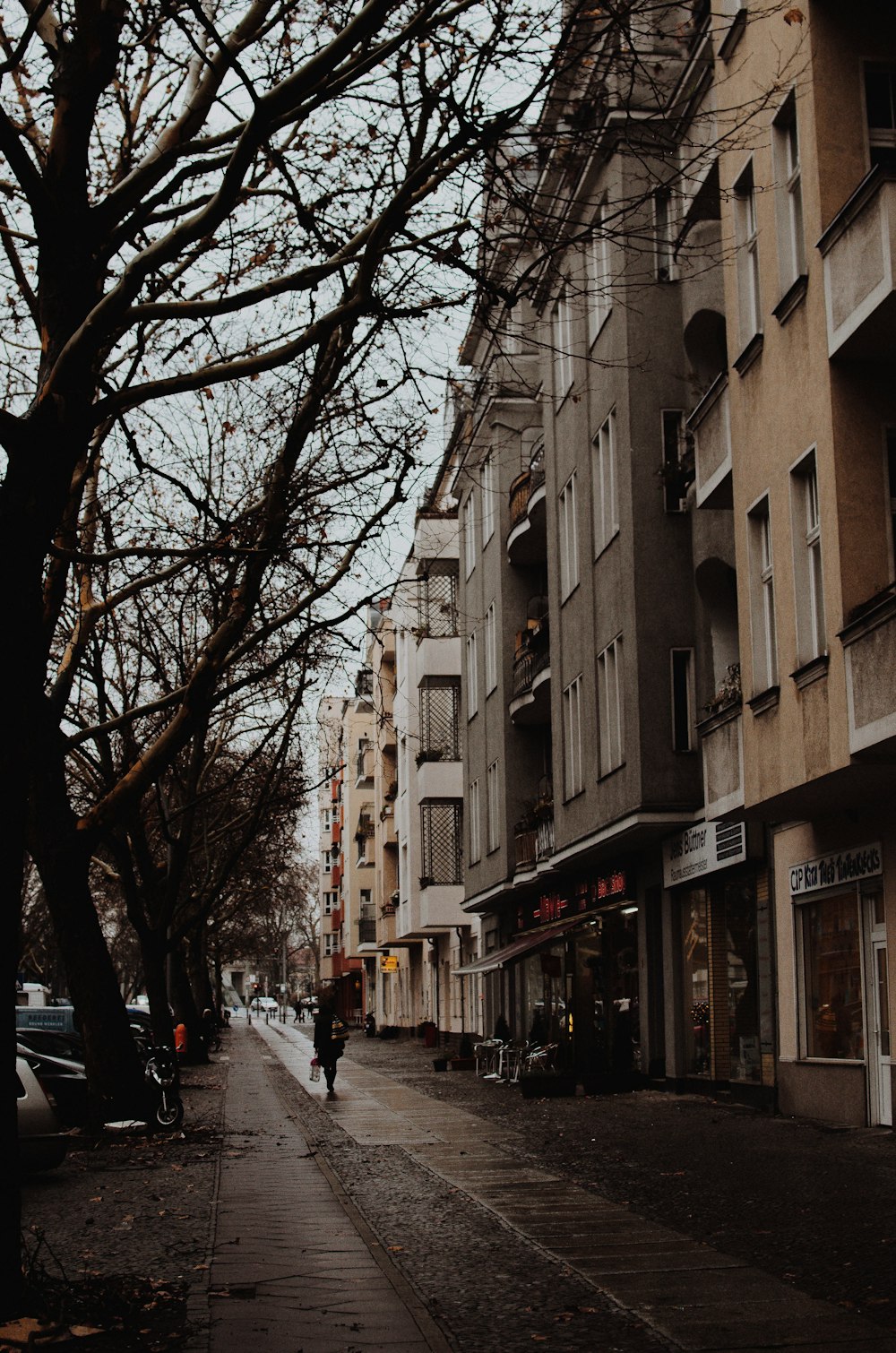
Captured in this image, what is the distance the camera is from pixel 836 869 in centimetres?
1969

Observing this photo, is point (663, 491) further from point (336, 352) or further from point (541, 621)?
point (336, 352)

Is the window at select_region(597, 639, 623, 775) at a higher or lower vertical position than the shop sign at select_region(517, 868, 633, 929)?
higher

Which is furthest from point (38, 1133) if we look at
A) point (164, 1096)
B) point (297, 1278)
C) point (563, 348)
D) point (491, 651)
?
point (491, 651)

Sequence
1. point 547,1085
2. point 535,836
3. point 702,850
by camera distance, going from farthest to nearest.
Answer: point 535,836 → point 547,1085 → point 702,850

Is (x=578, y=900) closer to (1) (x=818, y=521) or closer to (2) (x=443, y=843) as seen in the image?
(1) (x=818, y=521)

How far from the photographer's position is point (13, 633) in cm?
820

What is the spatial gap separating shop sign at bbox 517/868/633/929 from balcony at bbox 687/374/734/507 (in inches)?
371

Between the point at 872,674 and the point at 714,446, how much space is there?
7.17m

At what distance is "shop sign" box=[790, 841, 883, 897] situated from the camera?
18.5 m

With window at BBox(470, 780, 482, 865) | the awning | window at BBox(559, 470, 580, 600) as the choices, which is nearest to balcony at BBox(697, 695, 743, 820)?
window at BBox(559, 470, 580, 600)

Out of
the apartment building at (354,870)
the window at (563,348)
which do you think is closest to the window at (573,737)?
the window at (563,348)

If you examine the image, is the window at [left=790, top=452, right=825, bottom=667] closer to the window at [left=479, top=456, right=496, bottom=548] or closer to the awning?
the awning

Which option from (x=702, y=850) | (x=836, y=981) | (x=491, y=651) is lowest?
(x=836, y=981)

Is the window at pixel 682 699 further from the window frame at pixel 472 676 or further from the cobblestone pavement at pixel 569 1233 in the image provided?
the window frame at pixel 472 676
